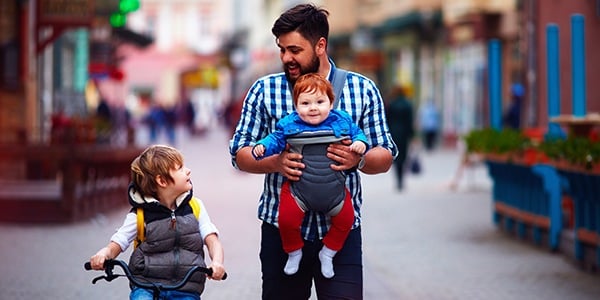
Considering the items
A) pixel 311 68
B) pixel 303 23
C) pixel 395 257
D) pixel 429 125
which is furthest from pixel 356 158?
pixel 429 125

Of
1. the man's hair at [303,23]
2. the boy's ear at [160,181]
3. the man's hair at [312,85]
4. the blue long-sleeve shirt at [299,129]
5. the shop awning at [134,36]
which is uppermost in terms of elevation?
the shop awning at [134,36]

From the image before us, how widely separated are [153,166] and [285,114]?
56 cm

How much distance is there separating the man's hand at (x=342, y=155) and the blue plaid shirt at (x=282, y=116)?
265 mm

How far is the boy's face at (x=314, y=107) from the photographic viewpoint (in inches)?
226

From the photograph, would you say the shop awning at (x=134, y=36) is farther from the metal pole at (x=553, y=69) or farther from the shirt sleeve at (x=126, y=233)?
the shirt sleeve at (x=126, y=233)

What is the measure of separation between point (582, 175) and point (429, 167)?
2117cm

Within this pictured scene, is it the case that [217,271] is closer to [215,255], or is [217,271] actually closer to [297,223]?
[215,255]

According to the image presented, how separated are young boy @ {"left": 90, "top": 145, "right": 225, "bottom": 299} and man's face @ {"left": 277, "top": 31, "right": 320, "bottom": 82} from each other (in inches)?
22.2

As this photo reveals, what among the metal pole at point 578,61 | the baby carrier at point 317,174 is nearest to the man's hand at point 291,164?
the baby carrier at point 317,174

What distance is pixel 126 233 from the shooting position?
6.07 m

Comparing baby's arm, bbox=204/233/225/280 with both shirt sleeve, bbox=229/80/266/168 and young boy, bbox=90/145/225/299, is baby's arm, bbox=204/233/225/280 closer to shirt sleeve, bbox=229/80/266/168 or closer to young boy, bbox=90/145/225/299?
young boy, bbox=90/145/225/299

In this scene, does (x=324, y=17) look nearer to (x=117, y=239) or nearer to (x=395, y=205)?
(x=117, y=239)

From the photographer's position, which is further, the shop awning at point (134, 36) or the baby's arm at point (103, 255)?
the shop awning at point (134, 36)

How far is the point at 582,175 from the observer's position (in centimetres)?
1240
